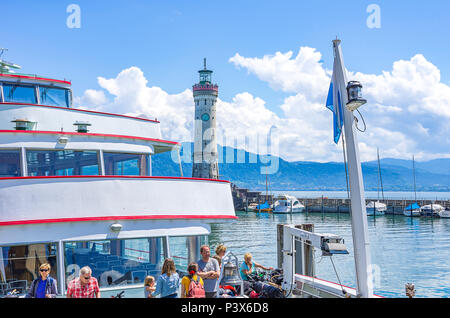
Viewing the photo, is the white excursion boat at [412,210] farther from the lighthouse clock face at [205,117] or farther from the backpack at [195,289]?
the backpack at [195,289]

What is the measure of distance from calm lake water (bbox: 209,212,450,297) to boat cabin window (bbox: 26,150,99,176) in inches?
728

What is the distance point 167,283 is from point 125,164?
14.0 ft

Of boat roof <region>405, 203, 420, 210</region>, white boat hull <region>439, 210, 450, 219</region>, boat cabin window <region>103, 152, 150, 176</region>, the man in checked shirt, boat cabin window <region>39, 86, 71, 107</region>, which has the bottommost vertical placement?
white boat hull <region>439, 210, 450, 219</region>

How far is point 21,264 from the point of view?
8.24 metres

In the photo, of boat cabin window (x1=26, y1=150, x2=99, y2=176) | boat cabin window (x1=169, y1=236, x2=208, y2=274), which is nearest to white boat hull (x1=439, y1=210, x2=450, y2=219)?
boat cabin window (x1=169, y1=236, x2=208, y2=274)

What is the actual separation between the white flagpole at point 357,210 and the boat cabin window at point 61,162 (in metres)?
5.59

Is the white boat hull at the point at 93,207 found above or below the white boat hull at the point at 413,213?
above

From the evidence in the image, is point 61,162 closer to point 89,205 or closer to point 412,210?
point 89,205

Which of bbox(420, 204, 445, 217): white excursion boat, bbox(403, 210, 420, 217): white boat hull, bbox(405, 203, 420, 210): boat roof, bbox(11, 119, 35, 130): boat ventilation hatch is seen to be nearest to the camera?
bbox(11, 119, 35, 130): boat ventilation hatch

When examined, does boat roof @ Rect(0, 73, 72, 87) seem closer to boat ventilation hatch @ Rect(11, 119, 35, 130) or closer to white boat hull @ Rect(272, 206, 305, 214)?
boat ventilation hatch @ Rect(11, 119, 35, 130)

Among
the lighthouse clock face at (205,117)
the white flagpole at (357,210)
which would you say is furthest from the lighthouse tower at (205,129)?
the white flagpole at (357,210)

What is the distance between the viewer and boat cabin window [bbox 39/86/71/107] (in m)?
13.2

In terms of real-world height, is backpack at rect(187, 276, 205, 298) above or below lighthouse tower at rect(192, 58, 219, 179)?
below

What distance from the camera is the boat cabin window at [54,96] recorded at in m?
13.2
